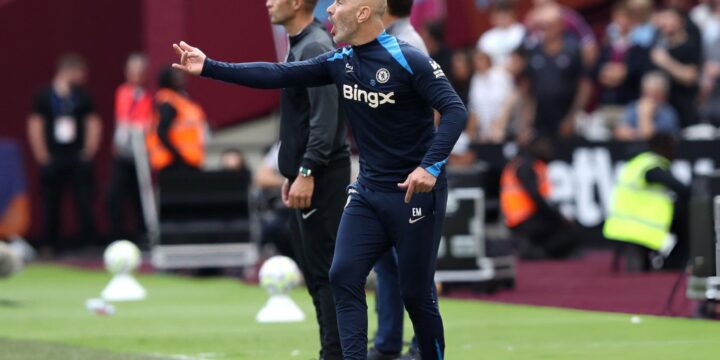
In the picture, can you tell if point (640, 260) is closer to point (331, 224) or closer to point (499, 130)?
point (499, 130)

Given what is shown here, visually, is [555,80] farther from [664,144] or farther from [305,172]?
[305,172]

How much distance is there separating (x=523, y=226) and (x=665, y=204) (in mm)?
2758

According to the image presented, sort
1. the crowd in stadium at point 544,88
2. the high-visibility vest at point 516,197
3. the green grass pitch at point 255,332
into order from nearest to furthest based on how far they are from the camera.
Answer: the green grass pitch at point 255,332
the high-visibility vest at point 516,197
the crowd in stadium at point 544,88

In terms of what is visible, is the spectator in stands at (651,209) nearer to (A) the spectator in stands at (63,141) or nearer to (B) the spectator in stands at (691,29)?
(B) the spectator in stands at (691,29)

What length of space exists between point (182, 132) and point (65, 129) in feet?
11.9

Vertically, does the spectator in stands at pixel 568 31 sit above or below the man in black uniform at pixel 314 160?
above

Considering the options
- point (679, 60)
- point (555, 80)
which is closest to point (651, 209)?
point (679, 60)

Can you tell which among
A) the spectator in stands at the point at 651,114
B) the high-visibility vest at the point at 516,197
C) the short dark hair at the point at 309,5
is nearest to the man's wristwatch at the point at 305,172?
the short dark hair at the point at 309,5

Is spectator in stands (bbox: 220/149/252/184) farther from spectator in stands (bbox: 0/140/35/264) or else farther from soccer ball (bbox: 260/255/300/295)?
soccer ball (bbox: 260/255/300/295)

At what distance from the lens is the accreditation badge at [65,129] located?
2116 cm

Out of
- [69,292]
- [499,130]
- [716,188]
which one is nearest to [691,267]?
[716,188]

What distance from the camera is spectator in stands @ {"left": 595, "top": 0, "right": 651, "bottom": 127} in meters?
19.6

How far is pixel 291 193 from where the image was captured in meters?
8.48

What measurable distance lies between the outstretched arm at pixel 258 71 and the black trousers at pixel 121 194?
13.5m
